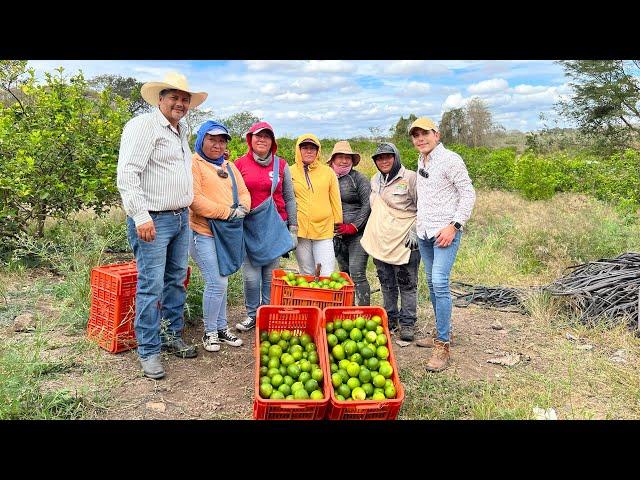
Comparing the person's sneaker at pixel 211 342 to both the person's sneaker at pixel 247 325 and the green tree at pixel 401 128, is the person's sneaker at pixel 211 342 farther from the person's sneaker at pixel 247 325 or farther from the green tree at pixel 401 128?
the green tree at pixel 401 128

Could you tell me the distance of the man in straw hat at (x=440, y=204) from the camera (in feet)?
13.7

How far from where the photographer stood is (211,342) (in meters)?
4.63

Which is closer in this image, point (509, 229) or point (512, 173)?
point (509, 229)

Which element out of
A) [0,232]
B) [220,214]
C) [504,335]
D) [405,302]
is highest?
[220,214]

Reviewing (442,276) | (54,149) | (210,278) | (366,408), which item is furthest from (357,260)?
(54,149)

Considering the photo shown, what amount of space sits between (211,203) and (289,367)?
1.57m

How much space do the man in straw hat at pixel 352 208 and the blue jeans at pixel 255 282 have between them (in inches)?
30.5

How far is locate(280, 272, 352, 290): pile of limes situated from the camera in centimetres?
416

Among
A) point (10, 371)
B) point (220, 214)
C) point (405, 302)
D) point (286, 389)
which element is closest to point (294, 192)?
point (220, 214)

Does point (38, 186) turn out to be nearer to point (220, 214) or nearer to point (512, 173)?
point (220, 214)

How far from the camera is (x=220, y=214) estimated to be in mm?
4410

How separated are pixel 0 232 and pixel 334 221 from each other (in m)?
4.21

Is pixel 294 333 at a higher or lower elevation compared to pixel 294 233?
lower

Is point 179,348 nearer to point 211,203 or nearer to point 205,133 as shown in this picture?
point 211,203
